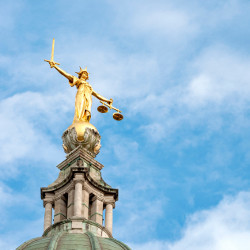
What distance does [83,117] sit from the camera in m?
78.0

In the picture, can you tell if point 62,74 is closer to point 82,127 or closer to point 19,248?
point 82,127

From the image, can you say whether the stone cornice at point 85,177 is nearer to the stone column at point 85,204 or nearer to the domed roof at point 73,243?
the stone column at point 85,204

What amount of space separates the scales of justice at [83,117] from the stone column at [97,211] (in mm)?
4511

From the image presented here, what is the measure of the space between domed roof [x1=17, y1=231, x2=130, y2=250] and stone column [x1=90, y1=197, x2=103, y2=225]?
13.0 feet

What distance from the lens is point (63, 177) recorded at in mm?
75688

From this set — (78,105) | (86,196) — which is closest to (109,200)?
(86,196)

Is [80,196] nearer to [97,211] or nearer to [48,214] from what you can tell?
[97,211]

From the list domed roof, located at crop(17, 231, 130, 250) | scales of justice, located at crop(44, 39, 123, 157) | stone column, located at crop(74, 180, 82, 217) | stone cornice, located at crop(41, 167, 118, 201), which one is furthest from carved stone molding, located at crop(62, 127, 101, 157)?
domed roof, located at crop(17, 231, 130, 250)

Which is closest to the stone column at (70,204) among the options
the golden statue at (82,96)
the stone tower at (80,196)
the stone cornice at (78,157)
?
the stone tower at (80,196)

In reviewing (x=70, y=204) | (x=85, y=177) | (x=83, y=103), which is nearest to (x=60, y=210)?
(x=70, y=204)

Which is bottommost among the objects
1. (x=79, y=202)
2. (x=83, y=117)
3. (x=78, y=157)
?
(x=79, y=202)

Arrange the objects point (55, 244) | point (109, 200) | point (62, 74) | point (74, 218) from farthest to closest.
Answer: point (62, 74), point (109, 200), point (74, 218), point (55, 244)

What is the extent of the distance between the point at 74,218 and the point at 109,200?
18.2 feet

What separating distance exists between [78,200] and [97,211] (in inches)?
81.3
